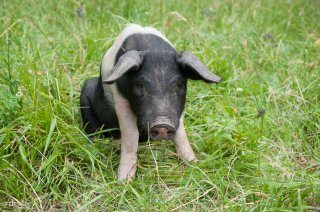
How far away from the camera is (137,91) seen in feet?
11.7

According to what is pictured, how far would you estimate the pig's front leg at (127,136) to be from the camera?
3787 mm

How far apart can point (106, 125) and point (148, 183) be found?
0.88m

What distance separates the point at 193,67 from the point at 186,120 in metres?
1.03

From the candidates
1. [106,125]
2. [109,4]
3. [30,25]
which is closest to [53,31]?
[30,25]

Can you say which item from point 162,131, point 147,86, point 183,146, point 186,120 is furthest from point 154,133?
point 186,120

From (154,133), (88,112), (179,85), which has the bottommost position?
(88,112)

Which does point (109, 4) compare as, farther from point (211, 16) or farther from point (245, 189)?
point (245, 189)

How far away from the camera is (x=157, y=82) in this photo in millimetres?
3492

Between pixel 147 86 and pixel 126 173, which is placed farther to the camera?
pixel 126 173

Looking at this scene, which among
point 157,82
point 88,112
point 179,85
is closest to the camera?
point 157,82

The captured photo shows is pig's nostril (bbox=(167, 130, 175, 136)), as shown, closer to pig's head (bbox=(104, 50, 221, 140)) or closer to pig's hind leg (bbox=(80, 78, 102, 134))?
pig's head (bbox=(104, 50, 221, 140))

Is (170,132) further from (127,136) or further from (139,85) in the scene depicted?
(127,136)

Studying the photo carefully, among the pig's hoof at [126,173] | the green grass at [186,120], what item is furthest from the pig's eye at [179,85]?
the pig's hoof at [126,173]

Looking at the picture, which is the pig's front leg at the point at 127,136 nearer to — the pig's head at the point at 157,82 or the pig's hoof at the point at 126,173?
the pig's hoof at the point at 126,173
